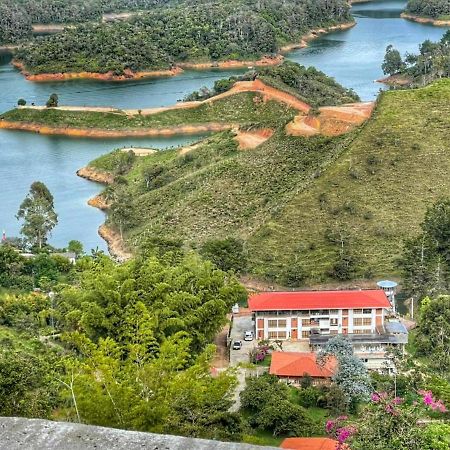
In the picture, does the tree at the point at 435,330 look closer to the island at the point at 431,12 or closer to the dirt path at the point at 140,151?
the dirt path at the point at 140,151

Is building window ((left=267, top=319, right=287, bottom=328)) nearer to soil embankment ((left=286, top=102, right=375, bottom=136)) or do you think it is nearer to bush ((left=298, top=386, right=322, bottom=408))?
bush ((left=298, top=386, right=322, bottom=408))

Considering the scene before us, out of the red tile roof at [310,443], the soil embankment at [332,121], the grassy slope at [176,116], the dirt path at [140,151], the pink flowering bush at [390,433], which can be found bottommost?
the dirt path at [140,151]

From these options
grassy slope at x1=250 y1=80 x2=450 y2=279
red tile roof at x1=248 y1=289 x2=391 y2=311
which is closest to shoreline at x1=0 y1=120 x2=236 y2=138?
grassy slope at x1=250 y1=80 x2=450 y2=279

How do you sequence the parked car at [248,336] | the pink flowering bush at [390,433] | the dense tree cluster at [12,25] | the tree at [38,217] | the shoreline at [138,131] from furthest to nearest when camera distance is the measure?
the dense tree cluster at [12,25] < the shoreline at [138,131] < the tree at [38,217] < the parked car at [248,336] < the pink flowering bush at [390,433]

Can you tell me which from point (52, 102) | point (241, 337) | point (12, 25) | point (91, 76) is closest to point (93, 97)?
point (52, 102)

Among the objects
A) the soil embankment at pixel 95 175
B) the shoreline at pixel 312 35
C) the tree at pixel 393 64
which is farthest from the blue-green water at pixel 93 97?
the tree at pixel 393 64

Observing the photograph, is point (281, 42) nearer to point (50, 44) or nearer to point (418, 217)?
point (50, 44)

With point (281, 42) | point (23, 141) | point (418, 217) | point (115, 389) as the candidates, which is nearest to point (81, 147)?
point (23, 141)
